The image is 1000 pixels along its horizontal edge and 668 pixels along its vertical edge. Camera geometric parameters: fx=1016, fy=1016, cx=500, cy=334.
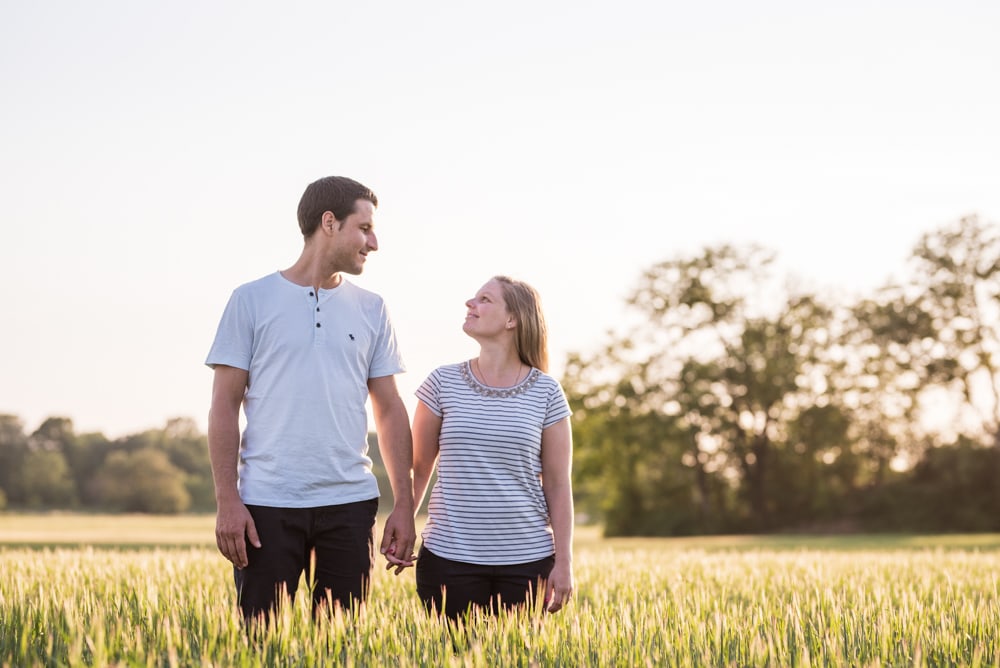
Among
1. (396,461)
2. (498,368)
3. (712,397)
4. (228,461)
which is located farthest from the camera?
(712,397)

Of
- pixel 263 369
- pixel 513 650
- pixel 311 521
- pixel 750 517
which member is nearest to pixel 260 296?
pixel 263 369

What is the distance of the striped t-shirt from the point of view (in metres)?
4.74

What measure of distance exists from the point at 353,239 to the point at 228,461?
1147 millimetres

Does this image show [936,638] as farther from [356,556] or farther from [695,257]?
[695,257]

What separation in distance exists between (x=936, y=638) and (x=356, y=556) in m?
2.66

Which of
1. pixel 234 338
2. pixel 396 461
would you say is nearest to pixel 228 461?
pixel 234 338

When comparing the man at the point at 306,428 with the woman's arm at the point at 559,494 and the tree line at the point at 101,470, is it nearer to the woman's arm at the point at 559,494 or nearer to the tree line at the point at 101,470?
the woman's arm at the point at 559,494

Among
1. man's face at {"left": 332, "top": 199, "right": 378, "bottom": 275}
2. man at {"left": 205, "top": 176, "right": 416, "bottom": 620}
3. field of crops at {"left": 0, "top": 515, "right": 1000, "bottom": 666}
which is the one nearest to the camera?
field of crops at {"left": 0, "top": 515, "right": 1000, "bottom": 666}

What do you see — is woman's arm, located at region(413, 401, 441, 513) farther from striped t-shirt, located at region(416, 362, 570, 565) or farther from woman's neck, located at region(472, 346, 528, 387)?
woman's neck, located at region(472, 346, 528, 387)

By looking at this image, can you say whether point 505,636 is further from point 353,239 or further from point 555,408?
point 353,239

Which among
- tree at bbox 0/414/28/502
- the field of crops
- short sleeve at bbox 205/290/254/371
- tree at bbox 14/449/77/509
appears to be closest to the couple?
short sleeve at bbox 205/290/254/371

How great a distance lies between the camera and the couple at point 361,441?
14.8ft

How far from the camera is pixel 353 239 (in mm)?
4691

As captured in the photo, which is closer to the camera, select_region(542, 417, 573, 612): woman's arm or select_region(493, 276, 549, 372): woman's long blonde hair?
select_region(542, 417, 573, 612): woman's arm
